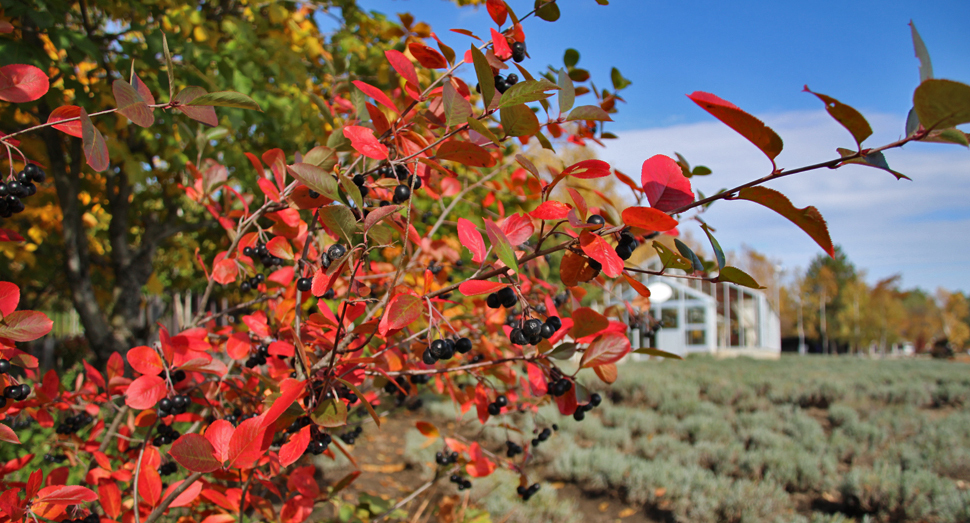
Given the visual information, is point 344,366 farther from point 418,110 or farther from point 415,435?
point 415,435

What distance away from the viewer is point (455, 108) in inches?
34.1

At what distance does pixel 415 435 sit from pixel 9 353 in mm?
Answer: 4703

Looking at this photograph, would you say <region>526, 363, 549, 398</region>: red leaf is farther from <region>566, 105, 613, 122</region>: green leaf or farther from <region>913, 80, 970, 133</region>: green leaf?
<region>913, 80, 970, 133</region>: green leaf

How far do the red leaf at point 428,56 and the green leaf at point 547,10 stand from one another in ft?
0.82

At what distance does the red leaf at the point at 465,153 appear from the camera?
87cm

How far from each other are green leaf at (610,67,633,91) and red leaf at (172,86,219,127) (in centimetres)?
121

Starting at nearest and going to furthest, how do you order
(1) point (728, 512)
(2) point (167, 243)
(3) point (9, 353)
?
(3) point (9, 353)
(1) point (728, 512)
(2) point (167, 243)

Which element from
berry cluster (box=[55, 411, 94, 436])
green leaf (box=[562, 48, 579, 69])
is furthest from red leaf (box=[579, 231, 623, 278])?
berry cluster (box=[55, 411, 94, 436])

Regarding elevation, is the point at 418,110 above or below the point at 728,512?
above

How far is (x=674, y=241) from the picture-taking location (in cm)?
80

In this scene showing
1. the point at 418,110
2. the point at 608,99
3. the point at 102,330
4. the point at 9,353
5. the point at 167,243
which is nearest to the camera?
the point at 9,353

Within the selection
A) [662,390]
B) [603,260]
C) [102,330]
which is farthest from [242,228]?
[662,390]

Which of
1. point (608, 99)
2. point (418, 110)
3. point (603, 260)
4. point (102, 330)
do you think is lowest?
point (102, 330)

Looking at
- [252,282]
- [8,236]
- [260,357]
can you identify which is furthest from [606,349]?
[8,236]
